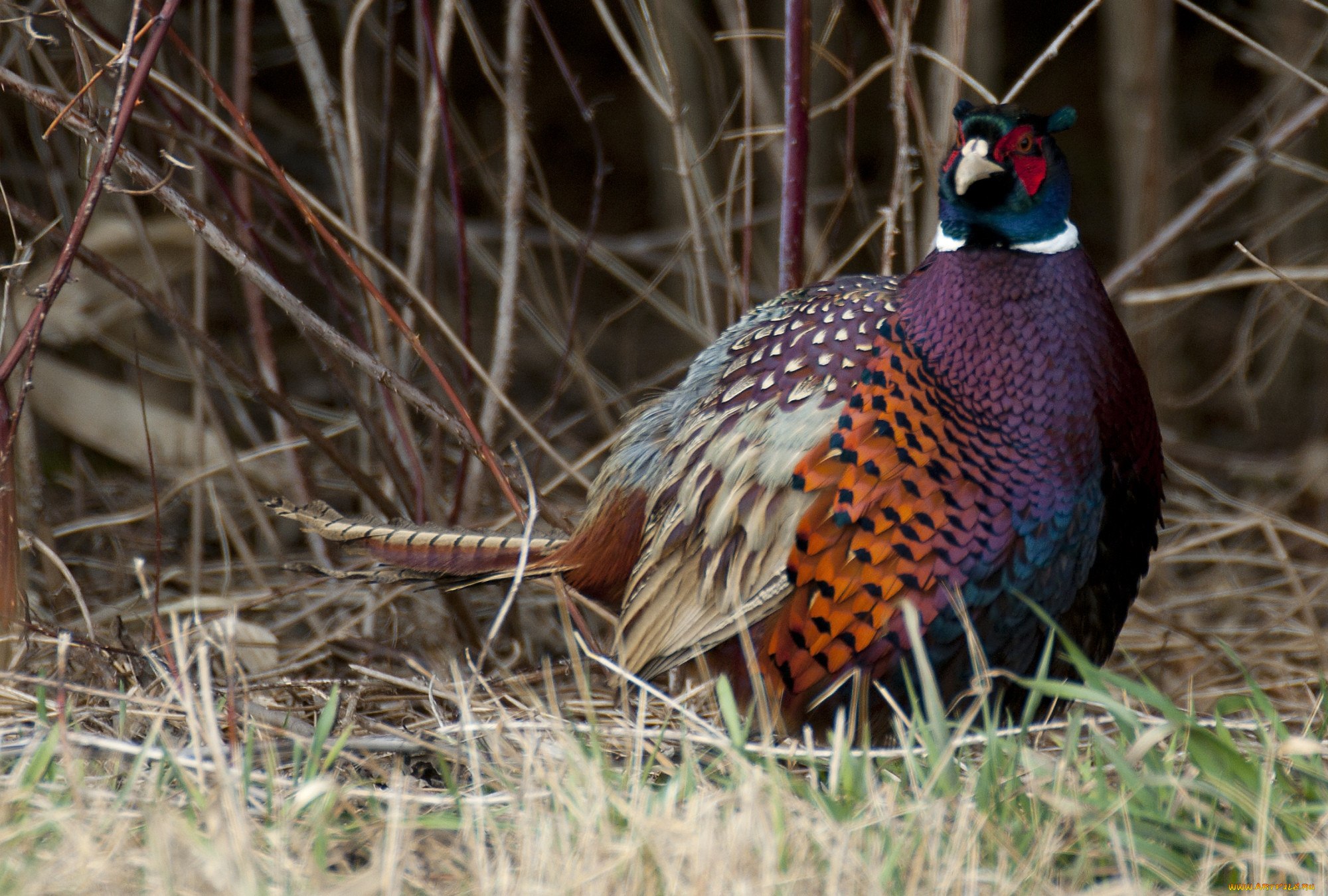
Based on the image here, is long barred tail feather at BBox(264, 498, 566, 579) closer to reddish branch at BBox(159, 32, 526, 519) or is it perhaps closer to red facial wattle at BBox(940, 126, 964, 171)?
reddish branch at BBox(159, 32, 526, 519)

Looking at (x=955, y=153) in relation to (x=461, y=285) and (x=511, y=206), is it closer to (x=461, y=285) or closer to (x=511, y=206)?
(x=511, y=206)

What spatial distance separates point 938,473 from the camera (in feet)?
7.32

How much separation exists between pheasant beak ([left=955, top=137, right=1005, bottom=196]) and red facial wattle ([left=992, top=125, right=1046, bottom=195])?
0.02 m

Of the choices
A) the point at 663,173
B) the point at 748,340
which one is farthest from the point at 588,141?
the point at 748,340

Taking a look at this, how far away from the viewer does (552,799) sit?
184cm

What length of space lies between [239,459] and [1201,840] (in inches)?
94.0

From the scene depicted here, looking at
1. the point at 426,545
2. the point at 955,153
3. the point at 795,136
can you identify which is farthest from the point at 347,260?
the point at 955,153

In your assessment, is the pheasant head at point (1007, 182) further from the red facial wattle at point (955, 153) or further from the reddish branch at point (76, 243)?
the reddish branch at point (76, 243)

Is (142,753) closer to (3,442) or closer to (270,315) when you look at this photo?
(3,442)

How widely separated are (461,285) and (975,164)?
1.17 metres

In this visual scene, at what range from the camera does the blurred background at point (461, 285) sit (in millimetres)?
2840

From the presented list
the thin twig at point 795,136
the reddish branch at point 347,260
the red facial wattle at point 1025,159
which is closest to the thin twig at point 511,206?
the reddish branch at point 347,260

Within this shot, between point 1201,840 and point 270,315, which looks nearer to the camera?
point 1201,840

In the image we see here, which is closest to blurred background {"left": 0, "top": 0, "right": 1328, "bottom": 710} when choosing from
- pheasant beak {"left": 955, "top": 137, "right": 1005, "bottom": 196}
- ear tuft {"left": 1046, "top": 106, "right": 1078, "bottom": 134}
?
ear tuft {"left": 1046, "top": 106, "right": 1078, "bottom": 134}
